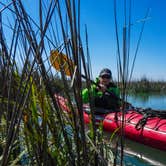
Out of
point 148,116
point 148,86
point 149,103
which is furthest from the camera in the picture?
point 148,86

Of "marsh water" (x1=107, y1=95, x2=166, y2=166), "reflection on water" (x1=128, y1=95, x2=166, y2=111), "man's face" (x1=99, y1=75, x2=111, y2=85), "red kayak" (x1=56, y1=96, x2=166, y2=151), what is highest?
"man's face" (x1=99, y1=75, x2=111, y2=85)

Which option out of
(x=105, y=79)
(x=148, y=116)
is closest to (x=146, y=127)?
(x=148, y=116)

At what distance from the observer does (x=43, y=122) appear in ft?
5.16

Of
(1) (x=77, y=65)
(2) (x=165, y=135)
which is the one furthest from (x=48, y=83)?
(2) (x=165, y=135)

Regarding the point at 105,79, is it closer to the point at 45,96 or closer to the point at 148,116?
the point at 148,116

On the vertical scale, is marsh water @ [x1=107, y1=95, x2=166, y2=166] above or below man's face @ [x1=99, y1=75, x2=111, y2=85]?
below

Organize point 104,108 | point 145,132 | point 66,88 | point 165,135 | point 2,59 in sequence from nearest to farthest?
point 66,88
point 2,59
point 165,135
point 145,132
point 104,108

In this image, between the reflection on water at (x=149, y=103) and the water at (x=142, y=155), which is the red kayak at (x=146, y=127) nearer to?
the water at (x=142, y=155)

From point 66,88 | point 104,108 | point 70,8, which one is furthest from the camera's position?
point 104,108

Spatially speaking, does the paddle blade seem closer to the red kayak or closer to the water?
the water

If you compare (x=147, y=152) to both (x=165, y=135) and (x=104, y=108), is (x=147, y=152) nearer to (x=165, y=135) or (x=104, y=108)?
(x=165, y=135)

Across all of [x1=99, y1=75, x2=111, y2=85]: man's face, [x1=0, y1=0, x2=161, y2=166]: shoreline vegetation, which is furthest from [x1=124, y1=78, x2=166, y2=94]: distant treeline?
[x1=0, y1=0, x2=161, y2=166]: shoreline vegetation

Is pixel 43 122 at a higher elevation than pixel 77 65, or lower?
lower

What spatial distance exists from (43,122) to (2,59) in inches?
13.0
